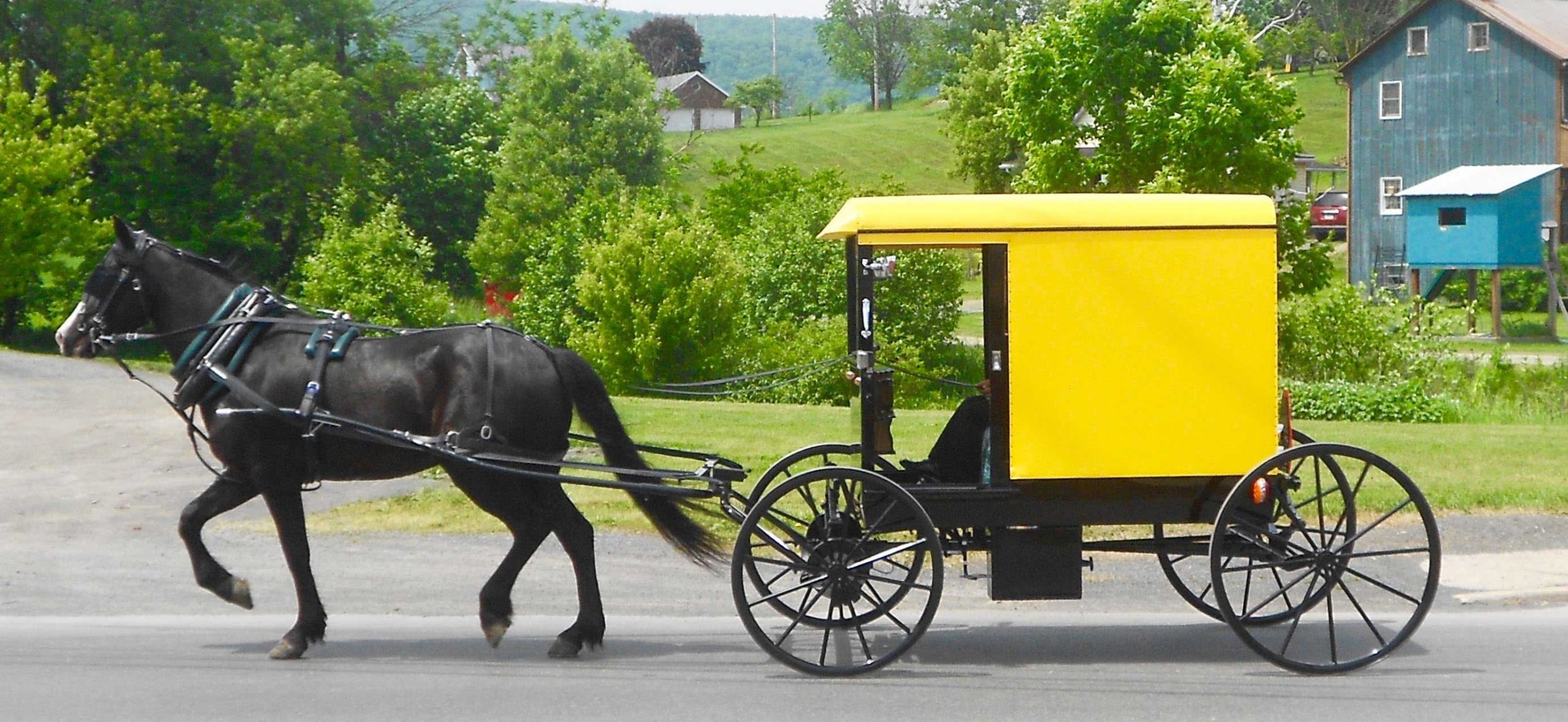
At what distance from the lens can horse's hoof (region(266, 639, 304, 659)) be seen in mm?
7258

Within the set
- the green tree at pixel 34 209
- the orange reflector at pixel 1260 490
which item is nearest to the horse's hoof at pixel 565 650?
the orange reflector at pixel 1260 490

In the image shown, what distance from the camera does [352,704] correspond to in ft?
21.2

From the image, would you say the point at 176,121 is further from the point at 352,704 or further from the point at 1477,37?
the point at 1477,37

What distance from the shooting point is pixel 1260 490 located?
696 centimetres

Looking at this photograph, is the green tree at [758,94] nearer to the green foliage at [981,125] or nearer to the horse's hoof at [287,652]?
the green foliage at [981,125]

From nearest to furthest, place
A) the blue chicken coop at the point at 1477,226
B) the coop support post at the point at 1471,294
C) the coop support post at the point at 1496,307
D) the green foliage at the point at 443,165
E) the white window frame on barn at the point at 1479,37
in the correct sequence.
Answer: the coop support post at the point at 1496,307, the coop support post at the point at 1471,294, the blue chicken coop at the point at 1477,226, the white window frame on barn at the point at 1479,37, the green foliage at the point at 443,165

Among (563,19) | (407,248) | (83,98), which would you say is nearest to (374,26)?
(563,19)

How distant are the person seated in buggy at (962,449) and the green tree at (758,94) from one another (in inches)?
4021

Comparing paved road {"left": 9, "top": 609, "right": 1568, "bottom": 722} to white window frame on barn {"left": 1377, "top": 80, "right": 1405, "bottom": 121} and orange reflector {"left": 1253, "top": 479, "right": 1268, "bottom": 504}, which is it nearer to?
orange reflector {"left": 1253, "top": 479, "right": 1268, "bottom": 504}

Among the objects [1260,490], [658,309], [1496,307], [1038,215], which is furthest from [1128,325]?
[1496,307]

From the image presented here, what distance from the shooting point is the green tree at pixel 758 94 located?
11212cm

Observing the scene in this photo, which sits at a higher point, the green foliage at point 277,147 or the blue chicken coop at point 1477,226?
the green foliage at point 277,147

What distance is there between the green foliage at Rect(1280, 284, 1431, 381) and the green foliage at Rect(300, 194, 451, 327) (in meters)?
12.6

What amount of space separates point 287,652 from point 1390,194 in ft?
142
